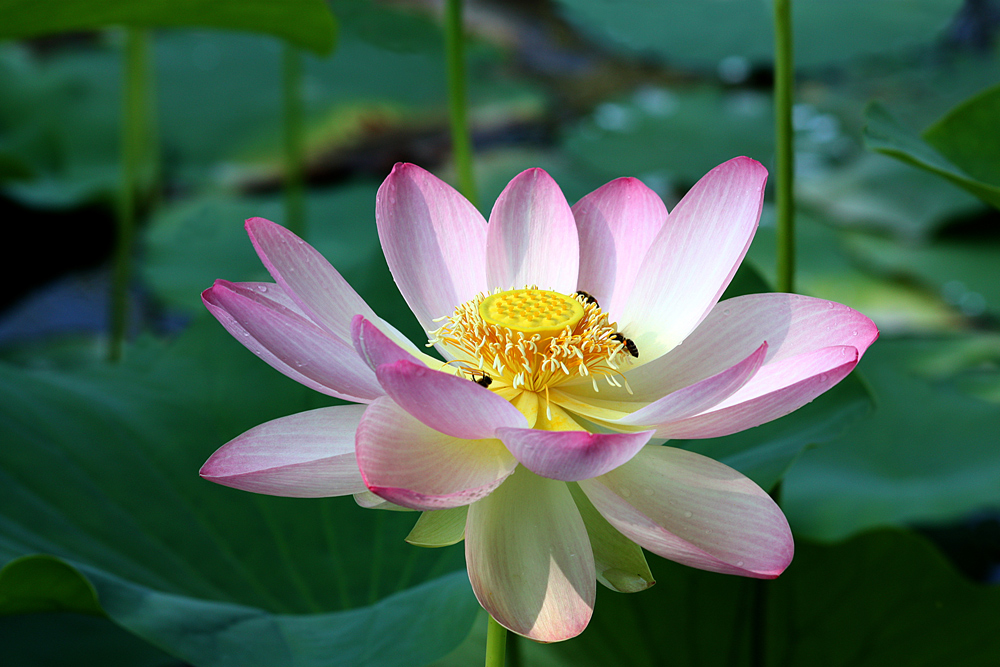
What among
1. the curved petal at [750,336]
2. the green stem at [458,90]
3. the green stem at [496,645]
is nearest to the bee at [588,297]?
the curved petal at [750,336]

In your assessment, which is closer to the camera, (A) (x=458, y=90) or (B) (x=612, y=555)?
(B) (x=612, y=555)

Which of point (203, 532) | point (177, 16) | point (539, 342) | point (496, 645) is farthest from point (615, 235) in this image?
point (177, 16)

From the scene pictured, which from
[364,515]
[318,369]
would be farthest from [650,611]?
[318,369]

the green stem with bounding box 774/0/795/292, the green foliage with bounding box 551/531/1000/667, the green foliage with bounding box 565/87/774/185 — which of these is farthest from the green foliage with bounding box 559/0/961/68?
the green foliage with bounding box 551/531/1000/667

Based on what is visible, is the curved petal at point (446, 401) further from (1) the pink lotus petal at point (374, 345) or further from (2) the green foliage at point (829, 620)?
(2) the green foliage at point (829, 620)

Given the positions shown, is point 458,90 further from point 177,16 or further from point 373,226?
point 373,226

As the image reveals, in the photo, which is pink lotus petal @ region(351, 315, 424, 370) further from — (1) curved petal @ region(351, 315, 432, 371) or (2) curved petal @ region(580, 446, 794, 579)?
(2) curved petal @ region(580, 446, 794, 579)
